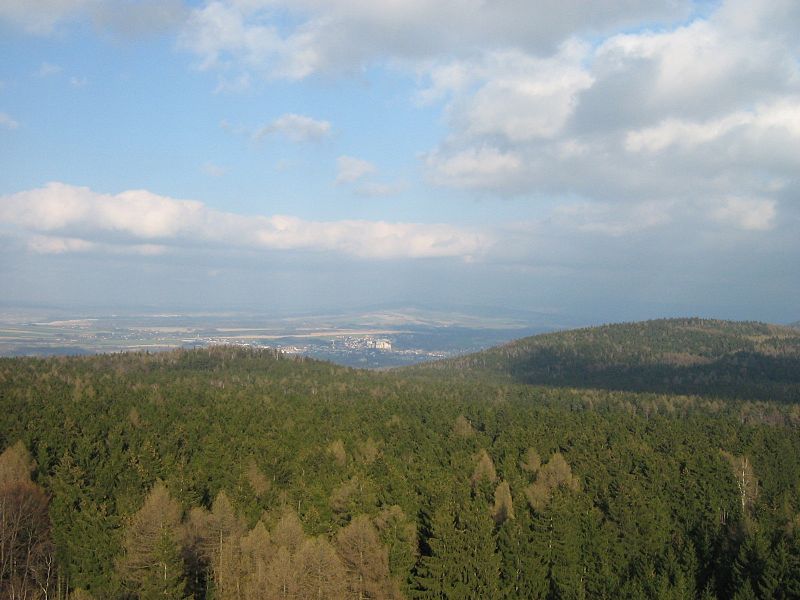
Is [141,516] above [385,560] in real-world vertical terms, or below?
above

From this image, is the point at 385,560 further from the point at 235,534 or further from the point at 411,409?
the point at 411,409

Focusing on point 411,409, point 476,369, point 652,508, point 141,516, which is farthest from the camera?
point 476,369

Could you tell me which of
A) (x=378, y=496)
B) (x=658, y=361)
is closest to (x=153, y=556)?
(x=378, y=496)

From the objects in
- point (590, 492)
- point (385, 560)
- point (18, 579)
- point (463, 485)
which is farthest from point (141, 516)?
point (590, 492)

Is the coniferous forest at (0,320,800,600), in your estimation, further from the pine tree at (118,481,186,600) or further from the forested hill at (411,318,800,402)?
→ the forested hill at (411,318,800,402)

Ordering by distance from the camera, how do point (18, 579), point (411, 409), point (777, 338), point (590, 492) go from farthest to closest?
point (777, 338) → point (411, 409) → point (590, 492) → point (18, 579)

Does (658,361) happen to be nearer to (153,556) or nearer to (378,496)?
(378,496)
